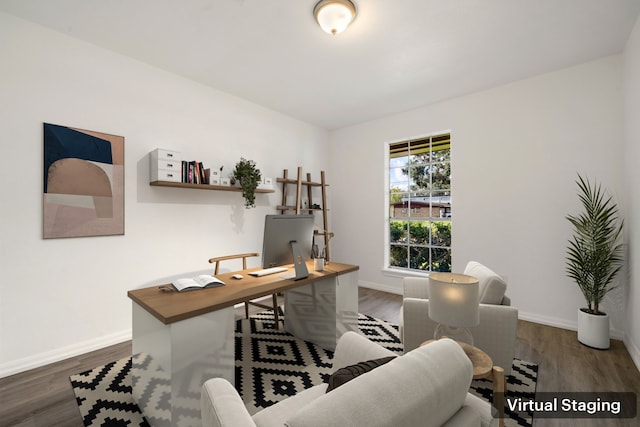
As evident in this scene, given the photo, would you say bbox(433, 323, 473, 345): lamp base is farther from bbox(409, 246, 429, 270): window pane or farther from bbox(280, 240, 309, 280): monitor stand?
bbox(409, 246, 429, 270): window pane

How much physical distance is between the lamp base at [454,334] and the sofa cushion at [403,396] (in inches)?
31.1

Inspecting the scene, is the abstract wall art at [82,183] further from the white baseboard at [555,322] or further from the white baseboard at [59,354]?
the white baseboard at [555,322]

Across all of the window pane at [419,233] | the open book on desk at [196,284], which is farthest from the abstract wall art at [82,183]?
the window pane at [419,233]

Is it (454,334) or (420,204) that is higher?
(420,204)

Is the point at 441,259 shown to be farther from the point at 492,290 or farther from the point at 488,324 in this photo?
the point at 488,324

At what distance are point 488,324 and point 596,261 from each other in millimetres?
1507

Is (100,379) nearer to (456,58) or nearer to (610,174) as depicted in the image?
(456,58)

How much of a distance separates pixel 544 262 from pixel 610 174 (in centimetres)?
108

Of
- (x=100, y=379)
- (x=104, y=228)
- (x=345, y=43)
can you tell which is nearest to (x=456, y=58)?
(x=345, y=43)

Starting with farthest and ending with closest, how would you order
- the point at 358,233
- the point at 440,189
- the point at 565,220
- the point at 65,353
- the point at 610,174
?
the point at 358,233 → the point at 440,189 → the point at 565,220 → the point at 610,174 → the point at 65,353

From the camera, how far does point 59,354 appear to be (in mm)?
2459

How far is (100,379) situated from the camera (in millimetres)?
2135

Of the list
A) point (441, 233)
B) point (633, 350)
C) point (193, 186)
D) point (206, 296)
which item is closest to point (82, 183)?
point (193, 186)

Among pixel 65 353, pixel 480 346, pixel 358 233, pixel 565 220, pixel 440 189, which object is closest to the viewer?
pixel 480 346
